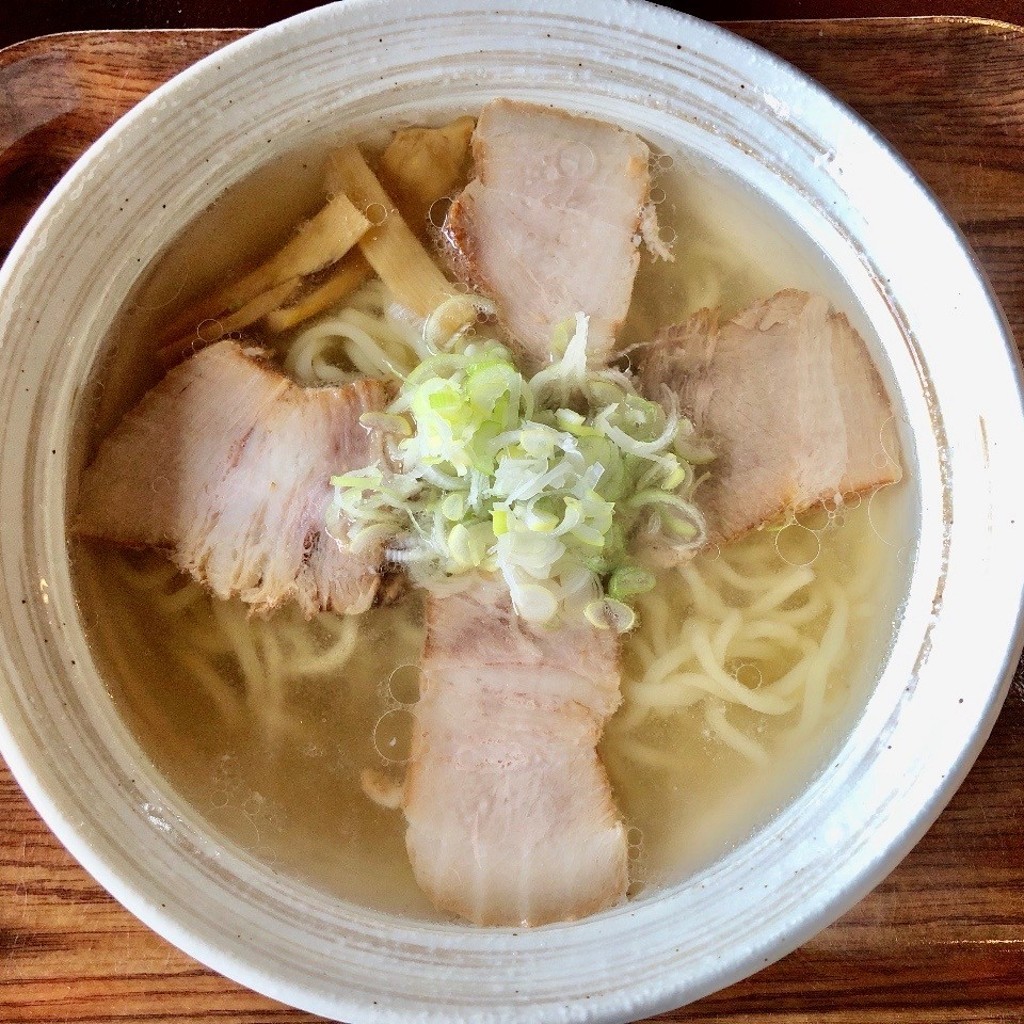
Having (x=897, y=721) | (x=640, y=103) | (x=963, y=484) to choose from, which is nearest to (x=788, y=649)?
(x=897, y=721)

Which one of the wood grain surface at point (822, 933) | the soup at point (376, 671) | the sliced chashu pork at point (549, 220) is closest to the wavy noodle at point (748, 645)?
the soup at point (376, 671)

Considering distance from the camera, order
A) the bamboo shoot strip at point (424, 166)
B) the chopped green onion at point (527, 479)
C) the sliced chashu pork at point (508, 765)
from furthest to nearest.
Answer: the bamboo shoot strip at point (424, 166), the sliced chashu pork at point (508, 765), the chopped green onion at point (527, 479)

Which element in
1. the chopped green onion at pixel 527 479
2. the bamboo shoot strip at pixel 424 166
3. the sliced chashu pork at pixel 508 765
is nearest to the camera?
the chopped green onion at pixel 527 479

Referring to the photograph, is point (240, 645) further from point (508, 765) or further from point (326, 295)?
point (326, 295)

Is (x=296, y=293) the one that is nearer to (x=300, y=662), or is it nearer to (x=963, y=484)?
(x=300, y=662)

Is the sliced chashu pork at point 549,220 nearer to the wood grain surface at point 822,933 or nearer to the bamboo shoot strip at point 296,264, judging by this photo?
the bamboo shoot strip at point 296,264
